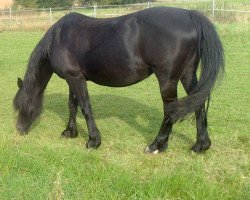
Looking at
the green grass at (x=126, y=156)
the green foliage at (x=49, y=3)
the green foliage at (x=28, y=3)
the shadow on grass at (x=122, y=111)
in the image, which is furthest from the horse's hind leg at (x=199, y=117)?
the green foliage at (x=28, y=3)

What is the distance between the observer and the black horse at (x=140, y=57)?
163 inches

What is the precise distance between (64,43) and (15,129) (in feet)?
5.51

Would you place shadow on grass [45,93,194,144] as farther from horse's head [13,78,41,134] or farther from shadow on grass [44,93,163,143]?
horse's head [13,78,41,134]

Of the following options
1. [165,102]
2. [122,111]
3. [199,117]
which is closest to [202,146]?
[199,117]

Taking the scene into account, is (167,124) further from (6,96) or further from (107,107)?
(6,96)

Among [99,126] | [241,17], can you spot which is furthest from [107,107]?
[241,17]

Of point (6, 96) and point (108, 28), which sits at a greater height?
point (108, 28)

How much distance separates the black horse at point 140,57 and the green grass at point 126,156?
0.35 metres

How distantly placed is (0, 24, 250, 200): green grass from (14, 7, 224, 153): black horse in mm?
346

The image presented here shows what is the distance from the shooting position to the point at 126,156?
4457 mm

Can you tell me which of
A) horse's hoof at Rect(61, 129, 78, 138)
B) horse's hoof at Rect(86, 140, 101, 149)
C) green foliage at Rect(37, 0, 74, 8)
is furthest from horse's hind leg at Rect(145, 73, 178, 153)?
green foliage at Rect(37, 0, 74, 8)

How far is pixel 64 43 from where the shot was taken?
4703 mm

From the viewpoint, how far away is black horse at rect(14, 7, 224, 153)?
4.15 meters

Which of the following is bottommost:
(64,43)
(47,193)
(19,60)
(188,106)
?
(19,60)
